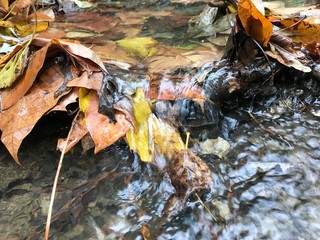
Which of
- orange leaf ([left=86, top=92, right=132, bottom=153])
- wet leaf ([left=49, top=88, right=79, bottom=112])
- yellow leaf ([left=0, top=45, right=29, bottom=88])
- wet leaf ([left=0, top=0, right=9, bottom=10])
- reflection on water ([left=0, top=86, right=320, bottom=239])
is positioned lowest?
reflection on water ([left=0, top=86, right=320, bottom=239])

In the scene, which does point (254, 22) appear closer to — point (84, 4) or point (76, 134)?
point (76, 134)

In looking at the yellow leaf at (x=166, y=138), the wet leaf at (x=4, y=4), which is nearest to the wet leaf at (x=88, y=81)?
the yellow leaf at (x=166, y=138)

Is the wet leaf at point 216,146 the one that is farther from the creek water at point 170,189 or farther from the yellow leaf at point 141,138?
the yellow leaf at point 141,138

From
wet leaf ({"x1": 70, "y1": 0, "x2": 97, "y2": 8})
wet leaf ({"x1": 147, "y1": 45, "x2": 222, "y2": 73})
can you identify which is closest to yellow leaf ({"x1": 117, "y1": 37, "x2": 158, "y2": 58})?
wet leaf ({"x1": 147, "y1": 45, "x2": 222, "y2": 73})

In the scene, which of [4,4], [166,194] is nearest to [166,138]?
[166,194]

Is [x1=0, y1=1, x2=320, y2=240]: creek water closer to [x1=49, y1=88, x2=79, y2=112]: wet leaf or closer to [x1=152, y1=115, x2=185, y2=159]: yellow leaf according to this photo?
[x1=152, y1=115, x2=185, y2=159]: yellow leaf

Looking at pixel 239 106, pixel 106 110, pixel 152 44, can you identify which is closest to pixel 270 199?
pixel 239 106
